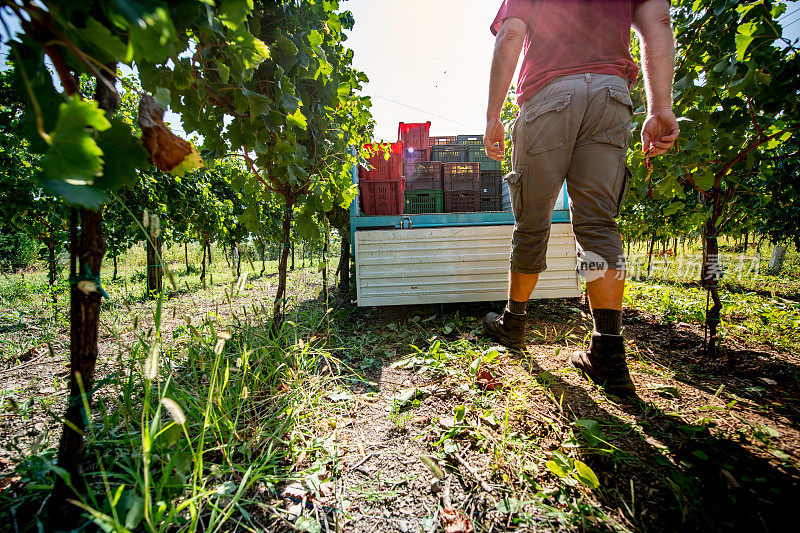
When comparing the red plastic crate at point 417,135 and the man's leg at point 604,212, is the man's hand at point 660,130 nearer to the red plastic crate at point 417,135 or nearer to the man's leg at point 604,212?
the man's leg at point 604,212

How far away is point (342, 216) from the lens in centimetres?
471

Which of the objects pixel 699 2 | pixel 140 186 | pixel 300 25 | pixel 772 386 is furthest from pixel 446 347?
pixel 140 186

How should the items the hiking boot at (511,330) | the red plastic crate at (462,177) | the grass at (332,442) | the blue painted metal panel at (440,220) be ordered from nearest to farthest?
the grass at (332,442)
the hiking boot at (511,330)
the blue painted metal panel at (440,220)
the red plastic crate at (462,177)

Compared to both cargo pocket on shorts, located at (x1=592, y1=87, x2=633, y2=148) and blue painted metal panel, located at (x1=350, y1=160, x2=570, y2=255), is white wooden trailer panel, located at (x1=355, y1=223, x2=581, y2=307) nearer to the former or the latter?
blue painted metal panel, located at (x1=350, y1=160, x2=570, y2=255)

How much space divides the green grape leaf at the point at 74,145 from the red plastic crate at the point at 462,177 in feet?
13.3

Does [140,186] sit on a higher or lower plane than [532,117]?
higher

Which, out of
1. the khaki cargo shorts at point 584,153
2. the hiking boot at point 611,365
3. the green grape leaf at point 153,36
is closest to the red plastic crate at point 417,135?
the khaki cargo shorts at point 584,153

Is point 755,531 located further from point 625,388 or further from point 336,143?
point 336,143

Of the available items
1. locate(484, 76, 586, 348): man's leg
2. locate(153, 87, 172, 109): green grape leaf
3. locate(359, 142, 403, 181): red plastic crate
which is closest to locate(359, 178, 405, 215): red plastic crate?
locate(359, 142, 403, 181): red plastic crate

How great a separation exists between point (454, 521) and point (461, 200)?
3.89 metres

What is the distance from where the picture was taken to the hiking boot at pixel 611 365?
1.39m

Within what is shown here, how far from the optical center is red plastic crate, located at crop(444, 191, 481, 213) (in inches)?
167

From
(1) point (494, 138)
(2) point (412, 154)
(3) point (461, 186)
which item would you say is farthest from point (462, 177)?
(1) point (494, 138)

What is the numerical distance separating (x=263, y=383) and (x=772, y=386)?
7.98 ft
